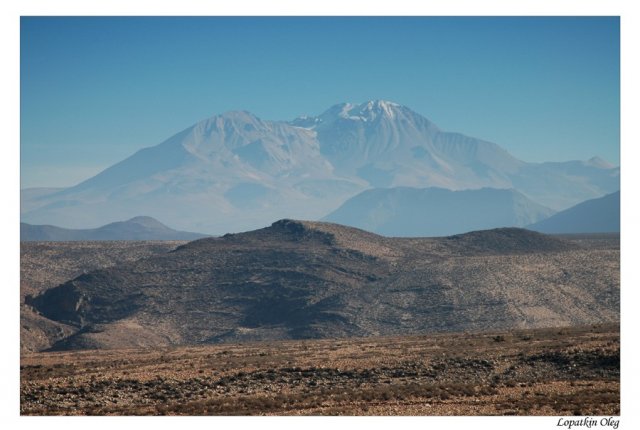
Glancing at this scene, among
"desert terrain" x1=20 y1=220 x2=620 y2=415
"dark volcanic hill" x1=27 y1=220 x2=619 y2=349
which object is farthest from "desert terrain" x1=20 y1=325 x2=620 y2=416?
"dark volcanic hill" x1=27 y1=220 x2=619 y2=349

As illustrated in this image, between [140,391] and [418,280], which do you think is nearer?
[140,391]

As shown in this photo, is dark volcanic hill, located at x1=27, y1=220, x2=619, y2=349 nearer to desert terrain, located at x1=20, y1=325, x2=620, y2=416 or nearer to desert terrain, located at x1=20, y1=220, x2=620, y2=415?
desert terrain, located at x1=20, y1=220, x2=620, y2=415

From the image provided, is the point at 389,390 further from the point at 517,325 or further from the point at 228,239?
the point at 228,239

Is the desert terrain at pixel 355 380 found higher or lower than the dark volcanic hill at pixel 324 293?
lower

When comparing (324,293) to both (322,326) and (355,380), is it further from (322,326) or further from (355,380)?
(355,380)

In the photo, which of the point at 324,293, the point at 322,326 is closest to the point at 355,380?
the point at 322,326

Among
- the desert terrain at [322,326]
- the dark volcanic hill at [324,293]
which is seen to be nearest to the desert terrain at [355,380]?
the desert terrain at [322,326]

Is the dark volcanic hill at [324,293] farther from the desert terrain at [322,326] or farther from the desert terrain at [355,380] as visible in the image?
the desert terrain at [355,380]
